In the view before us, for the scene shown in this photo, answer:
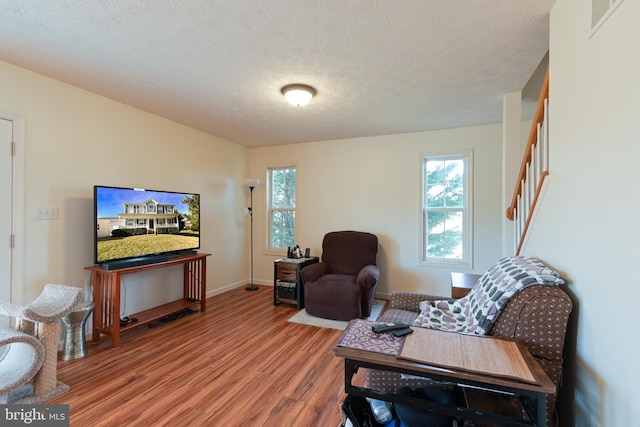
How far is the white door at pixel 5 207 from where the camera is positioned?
2.26 m

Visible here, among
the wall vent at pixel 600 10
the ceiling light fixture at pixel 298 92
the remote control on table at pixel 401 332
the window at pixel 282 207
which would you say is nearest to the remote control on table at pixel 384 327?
the remote control on table at pixel 401 332

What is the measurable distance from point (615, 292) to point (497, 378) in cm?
54

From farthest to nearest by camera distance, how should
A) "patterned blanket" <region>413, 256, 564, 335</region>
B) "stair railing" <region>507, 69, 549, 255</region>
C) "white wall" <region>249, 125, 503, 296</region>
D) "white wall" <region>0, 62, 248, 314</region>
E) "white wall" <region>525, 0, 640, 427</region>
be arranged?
"white wall" <region>249, 125, 503, 296</region> → "white wall" <region>0, 62, 248, 314</region> → "stair railing" <region>507, 69, 549, 255</region> → "patterned blanket" <region>413, 256, 564, 335</region> → "white wall" <region>525, 0, 640, 427</region>

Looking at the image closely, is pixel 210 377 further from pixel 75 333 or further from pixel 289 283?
pixel 289 283

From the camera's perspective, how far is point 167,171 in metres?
3.60

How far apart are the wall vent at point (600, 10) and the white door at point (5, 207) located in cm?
377

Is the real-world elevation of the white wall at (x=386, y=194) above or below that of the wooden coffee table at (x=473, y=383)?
above

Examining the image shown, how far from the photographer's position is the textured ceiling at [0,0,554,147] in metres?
1.67

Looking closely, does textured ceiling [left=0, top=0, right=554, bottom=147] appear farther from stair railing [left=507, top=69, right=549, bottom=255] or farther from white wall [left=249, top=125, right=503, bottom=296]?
white wall [left=249, top=125, right=503, bottom=296]

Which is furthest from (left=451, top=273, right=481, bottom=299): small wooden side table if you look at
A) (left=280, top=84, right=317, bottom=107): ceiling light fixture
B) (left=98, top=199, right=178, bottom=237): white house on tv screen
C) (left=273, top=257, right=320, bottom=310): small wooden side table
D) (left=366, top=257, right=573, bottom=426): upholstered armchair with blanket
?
(left=98, top=199, right=178, bottom=237): white house on tv screen

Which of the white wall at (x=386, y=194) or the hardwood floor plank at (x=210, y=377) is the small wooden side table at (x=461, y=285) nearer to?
the hardwood floor plank at (x=210, y=377)

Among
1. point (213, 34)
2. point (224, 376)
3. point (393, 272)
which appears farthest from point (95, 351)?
point (393, 272)

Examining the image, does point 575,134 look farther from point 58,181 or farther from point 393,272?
point 58,181

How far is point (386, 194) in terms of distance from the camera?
14.1ft
